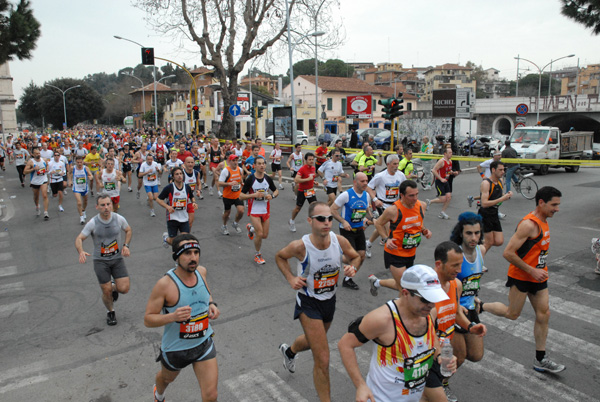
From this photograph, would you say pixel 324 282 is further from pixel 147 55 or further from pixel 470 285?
pixel 147 55

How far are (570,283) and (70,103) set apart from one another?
9478 cm

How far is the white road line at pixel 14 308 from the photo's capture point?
690cm

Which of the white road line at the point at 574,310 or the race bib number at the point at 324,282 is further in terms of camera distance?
the white road line at the point at 574,310

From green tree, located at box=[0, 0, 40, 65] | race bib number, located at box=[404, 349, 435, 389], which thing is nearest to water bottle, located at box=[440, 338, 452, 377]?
race bib number, located at box=[404, 349, 435, 389]

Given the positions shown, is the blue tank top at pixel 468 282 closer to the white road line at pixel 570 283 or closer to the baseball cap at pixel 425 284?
the baseball cap at pixel 425 284

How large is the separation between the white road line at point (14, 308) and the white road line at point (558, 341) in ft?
22.0

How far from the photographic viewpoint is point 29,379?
5.04 meters

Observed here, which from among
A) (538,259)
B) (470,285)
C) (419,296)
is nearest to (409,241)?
(538,259)

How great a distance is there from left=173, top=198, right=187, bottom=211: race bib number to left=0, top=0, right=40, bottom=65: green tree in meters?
10.2

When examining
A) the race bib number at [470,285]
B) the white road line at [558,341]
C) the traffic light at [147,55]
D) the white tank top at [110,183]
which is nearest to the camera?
the race bib number at [470,285]

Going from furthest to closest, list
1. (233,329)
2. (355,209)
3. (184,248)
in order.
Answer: (355,209)
(233,329)
(184,248)

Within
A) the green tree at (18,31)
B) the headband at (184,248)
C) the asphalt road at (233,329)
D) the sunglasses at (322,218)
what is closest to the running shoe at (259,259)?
the asphalt road at (233,329)

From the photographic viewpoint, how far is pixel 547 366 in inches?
195

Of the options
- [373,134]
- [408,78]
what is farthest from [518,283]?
[408,78]
